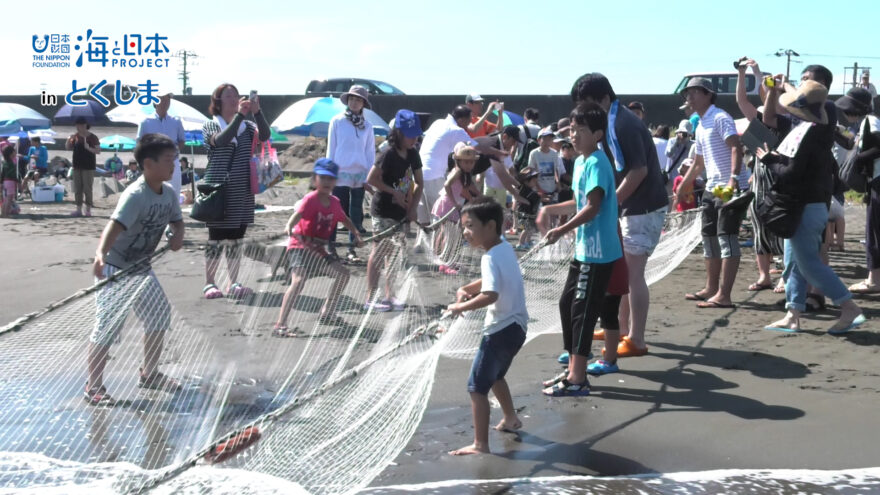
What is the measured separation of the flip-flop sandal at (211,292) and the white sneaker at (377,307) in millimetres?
1045

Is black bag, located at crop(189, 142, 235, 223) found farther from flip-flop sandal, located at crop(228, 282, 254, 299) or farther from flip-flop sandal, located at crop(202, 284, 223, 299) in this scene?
flip-flop sandal, located at crop(228, 282, 254, 299)

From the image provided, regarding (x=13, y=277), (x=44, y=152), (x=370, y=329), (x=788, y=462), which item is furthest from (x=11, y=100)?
(x=788, y=462)

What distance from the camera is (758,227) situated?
764 centimetres

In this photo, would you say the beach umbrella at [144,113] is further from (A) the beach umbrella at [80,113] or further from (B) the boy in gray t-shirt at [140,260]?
(B) the boy in gray t-shirt at [140,260]

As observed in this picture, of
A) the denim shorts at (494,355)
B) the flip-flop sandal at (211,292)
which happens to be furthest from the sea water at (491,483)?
the flip-flop sandal at (211,292)

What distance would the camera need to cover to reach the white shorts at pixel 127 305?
16.6ft

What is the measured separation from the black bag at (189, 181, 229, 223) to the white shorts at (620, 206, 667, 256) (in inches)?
138

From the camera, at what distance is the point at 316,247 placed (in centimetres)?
654

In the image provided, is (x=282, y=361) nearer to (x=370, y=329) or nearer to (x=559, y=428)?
(x=370, y=329)

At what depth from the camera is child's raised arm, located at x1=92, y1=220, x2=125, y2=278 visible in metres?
5.29

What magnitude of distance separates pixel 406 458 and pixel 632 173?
2.54 meters

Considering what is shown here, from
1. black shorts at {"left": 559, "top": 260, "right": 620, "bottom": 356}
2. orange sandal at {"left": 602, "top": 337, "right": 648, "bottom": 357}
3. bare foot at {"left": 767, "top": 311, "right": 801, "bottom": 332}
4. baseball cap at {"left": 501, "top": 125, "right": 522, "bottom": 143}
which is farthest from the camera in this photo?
baseball cap at {"left": 501, "top": 125, "right": 522, "bottom": 143}

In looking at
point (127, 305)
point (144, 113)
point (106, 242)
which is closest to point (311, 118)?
point (144, 113)

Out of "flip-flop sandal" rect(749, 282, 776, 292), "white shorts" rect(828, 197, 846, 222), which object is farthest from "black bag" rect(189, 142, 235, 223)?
"white shorts" rect(828, 197, 846, 222)
